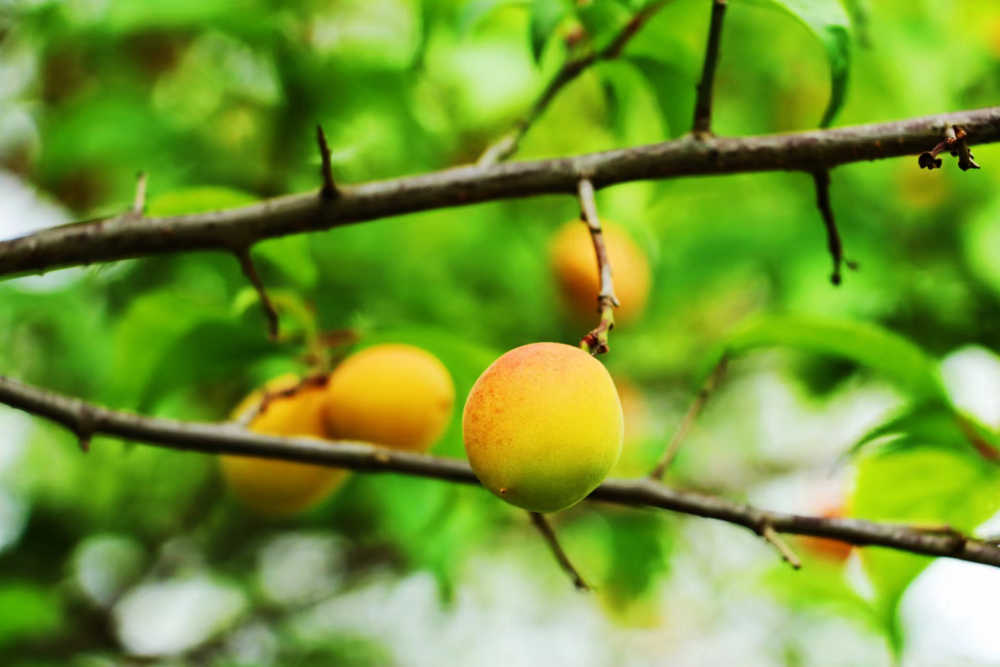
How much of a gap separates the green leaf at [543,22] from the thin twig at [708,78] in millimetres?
190

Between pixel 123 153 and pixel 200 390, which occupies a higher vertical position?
pixel 123 153

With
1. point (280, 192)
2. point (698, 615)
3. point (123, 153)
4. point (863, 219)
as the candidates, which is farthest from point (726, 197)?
point (698, 615)

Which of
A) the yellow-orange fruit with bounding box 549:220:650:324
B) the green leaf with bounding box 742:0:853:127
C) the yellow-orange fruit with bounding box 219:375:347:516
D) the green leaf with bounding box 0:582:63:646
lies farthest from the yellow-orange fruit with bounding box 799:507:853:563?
the green leaf with bounding box 0:582:63:646

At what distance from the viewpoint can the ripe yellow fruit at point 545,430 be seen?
64cm

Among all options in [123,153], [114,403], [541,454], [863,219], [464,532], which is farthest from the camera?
[863,219]

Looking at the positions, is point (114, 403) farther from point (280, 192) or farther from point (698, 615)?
point (698, 615)

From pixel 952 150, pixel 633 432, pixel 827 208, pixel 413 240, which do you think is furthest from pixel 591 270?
A: pixel 952 150

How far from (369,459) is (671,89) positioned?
53 centimetres

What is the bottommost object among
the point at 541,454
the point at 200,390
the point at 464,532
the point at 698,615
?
the point at 698,615

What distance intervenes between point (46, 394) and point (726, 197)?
147 centimetres

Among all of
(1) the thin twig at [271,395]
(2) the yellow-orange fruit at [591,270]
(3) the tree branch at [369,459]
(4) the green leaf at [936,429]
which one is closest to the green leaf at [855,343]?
(4) the green leaf at [936,429]

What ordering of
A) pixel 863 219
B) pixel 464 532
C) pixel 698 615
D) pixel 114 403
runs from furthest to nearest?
pixel 698 615 < pixel 863 219 < pixel 464 532 < pixel 114 403

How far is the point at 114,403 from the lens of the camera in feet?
4.00

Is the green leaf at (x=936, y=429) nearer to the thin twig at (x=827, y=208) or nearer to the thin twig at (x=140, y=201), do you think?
the thin twig at (x=827, y=208)
